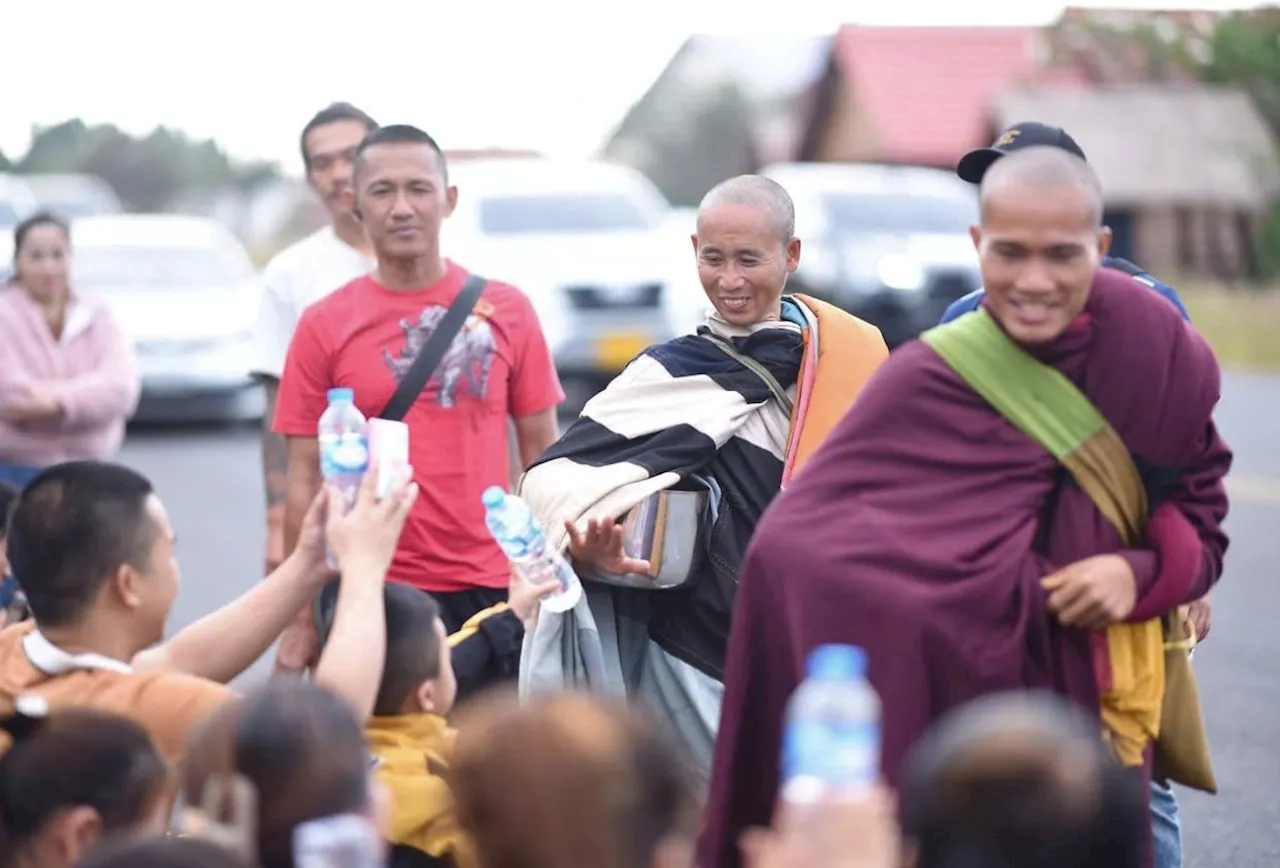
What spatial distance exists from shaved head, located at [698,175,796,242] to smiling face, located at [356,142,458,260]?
1017mm

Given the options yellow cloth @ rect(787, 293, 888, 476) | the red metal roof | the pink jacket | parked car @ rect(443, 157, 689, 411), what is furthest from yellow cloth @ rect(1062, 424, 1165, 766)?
the red metal roof

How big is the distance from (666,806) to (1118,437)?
1.46m

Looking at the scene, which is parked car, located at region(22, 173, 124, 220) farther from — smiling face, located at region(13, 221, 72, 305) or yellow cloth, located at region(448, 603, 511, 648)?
yellow cloth, located at region(448, 603, 511, 648)

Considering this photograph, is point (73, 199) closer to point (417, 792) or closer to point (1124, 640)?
point (417, 792)

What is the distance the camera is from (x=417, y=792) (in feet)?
14.7

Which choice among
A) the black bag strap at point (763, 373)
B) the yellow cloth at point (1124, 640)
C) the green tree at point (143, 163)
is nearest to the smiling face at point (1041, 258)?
the yellow cloth at point (1124, 640)

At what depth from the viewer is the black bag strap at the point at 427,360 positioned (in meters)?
6.23

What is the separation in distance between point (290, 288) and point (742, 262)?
224 centimetres

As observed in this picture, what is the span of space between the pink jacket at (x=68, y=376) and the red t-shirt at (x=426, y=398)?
2784 mm

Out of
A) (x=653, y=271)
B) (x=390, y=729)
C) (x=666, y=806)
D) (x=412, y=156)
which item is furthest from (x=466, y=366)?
(x=653, y=271)

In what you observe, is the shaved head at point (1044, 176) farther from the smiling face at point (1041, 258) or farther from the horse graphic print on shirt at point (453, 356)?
the horse graphic print on shirt at point (453, 356)

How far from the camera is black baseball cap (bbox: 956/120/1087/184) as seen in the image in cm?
537

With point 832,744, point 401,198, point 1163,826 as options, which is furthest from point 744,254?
point 832,744

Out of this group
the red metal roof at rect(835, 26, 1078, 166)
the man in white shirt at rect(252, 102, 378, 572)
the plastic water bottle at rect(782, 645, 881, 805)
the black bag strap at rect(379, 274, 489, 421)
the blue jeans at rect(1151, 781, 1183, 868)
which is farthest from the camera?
the red metal roof at rect(835, 26, 1078, 166)
